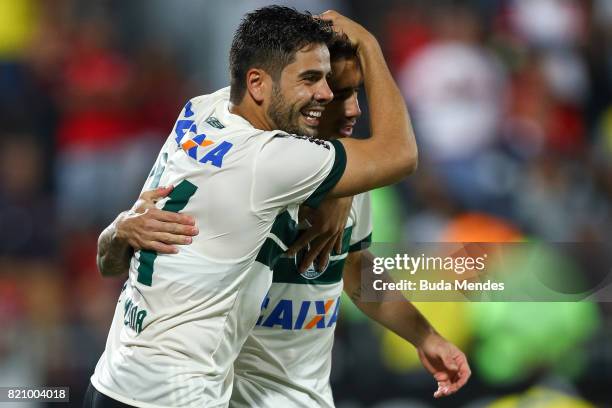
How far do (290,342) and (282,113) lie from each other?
0.86 m

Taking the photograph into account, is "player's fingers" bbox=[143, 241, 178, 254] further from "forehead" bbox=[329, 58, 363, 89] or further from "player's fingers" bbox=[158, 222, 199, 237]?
"forehead" bbox=[329, 58, 363, 89]

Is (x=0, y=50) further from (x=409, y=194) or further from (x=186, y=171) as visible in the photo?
(x=186, y=171)

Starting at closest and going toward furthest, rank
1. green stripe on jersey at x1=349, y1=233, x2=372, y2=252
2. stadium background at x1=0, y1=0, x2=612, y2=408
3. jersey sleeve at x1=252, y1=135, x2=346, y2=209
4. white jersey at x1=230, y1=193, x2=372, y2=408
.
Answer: jersey sleeve at x1=252, y1=135, x2=346, y2=209 → white jersey at x1=230, y1=193, x2=372, y2=408 → green stripe on jersey at x1=349, y1=233, x2=372, y2=252 → stadium background at x1=0, y1=0, x2=612, y2=408

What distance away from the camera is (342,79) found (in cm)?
307

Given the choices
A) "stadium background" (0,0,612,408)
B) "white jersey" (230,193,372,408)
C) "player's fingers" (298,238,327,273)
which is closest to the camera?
"player's fingers" (298,238,327,273)

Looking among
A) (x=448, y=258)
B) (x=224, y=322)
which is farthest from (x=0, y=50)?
(x=224, y=322)

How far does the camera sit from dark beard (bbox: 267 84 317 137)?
272 centimetres

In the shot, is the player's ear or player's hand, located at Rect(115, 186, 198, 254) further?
the player's ear

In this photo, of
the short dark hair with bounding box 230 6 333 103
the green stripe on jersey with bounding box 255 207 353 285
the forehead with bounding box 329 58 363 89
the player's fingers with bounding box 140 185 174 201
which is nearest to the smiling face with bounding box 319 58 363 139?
the forehead with bounding box 329 58 363 89

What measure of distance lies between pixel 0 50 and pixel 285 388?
406 centimetres

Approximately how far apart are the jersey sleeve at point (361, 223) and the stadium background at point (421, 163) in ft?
6.16

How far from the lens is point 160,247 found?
8.23ft

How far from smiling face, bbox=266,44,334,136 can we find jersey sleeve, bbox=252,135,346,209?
0.67 feet

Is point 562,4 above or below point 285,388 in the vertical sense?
above
